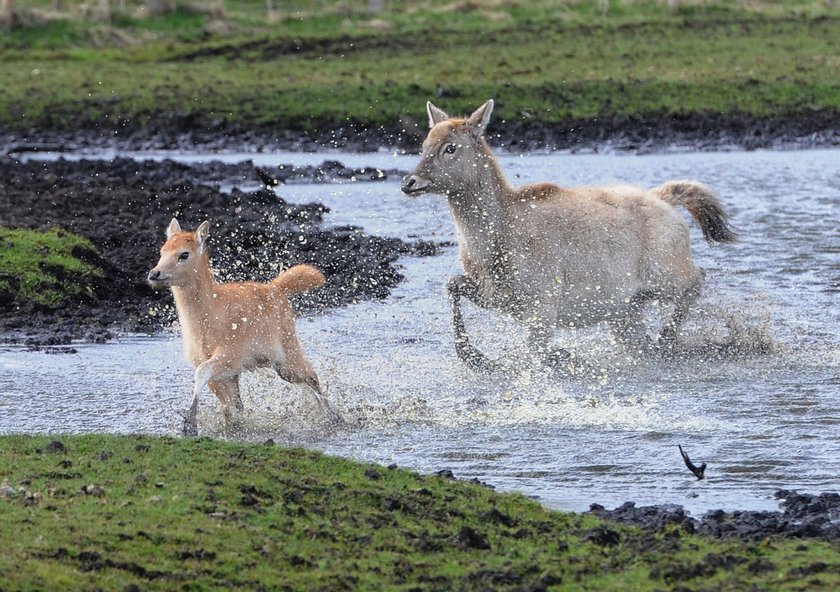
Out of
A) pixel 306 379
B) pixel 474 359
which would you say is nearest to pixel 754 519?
pixel 306 379

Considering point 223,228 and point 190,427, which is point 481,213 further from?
point 223,228

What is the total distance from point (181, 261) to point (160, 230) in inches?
300

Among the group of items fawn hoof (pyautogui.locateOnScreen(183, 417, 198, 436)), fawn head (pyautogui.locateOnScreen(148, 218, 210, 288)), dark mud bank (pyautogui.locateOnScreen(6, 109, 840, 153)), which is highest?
fawn head (pyautogui.locateOnScreen(148, 218, 210, 288))

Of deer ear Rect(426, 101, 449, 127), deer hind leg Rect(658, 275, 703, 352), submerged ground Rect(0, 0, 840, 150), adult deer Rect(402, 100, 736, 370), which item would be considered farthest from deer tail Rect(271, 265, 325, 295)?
submerged ground Rect(0, 0, 840, 150)

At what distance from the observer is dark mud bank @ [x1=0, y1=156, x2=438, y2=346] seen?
13.7 metres

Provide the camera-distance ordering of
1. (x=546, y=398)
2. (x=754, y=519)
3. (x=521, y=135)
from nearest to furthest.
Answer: (x=754, y=519)
(x=546, y=398)
(x=521, y=135)

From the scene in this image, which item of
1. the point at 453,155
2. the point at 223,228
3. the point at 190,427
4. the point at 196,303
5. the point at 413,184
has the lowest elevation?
the point at 223,228

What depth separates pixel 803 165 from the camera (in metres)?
23.8

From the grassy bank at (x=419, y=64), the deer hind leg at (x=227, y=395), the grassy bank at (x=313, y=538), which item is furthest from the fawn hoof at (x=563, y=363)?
the grassy bank at (x=419, y=64)

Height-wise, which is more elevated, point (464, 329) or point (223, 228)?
point (464, 329)

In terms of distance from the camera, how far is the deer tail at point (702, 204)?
43.5 feet

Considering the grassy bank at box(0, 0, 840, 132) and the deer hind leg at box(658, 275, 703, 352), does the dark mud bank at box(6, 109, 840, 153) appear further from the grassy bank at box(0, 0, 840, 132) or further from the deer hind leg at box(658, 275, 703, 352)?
the deer hind leg at box(658, 275, 703, 352)

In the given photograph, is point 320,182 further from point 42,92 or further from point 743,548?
point 743,548

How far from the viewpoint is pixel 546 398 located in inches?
423
